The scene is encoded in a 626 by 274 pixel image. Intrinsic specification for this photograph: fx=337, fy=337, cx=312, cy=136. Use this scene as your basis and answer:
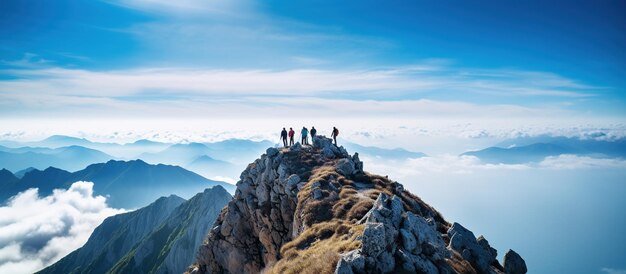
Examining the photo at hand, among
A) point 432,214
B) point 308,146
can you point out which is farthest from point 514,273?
point 308,146

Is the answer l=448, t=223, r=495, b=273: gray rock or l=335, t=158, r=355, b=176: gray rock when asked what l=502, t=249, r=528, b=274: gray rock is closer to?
l=448, t=223, r=495, b=273: gray rock

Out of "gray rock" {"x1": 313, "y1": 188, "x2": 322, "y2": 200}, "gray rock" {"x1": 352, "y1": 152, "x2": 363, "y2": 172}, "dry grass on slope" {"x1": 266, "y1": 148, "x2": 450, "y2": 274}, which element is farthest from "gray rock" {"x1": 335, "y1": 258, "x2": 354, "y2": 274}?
"gray rock" {"x1": 352, "y1": 152, "x2": 363, "y2": 172}

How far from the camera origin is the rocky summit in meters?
21.1

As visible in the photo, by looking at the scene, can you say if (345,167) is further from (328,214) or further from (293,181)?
(328,214)

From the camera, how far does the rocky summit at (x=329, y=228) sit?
2106 centimetres

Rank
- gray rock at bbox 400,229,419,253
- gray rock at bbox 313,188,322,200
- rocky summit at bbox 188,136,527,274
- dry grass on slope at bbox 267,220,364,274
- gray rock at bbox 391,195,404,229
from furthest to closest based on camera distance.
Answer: gray rock at bbox 313,188,322,200
gray rock at bbox 391,195,404,229
gray rock at bbox 400,229,419,253
rocky summit at bbox 188,136,527,274
dry grass on slope at bbox 267,220,364,274

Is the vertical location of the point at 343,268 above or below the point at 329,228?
above

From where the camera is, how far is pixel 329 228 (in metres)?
30.9

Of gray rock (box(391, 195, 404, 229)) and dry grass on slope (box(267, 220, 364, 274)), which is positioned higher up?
gray rock (box(391, 195, 404, 229))

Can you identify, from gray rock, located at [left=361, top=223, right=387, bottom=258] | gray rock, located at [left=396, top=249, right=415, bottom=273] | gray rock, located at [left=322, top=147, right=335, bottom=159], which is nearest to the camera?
gray rock, located at [left=361, top=223, right=387, bottom=258]

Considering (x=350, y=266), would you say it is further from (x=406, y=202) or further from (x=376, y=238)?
(x=406, y=202)

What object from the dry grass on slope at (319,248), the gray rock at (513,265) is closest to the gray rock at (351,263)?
the dry grass on slope at (319,248)

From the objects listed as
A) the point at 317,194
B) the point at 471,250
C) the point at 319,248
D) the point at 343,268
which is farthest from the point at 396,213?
the point at 317,194

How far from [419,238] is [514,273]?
Result: 17742 millimetres
